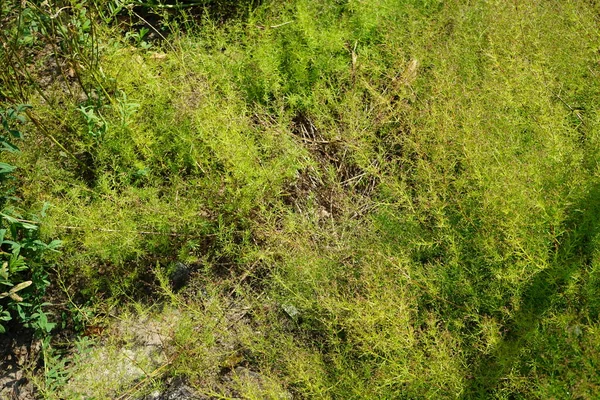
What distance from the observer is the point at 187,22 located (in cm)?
385

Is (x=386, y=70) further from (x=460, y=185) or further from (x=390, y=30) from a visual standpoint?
(x=460, y=185)

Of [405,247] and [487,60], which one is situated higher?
[487,60]

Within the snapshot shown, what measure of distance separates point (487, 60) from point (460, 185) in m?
0.98

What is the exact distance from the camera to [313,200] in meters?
3.32

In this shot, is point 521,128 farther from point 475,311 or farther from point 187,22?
point 187,22

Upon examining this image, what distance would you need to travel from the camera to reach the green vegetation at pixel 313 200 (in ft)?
8.25

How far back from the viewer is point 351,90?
11.5ft

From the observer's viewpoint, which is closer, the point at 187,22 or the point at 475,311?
the point at 475,311

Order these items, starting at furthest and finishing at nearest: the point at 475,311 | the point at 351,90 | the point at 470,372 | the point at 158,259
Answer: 1. the point at 351,90
2. the point at 158,259
3. the point at 475,311
4. the point at 470,372

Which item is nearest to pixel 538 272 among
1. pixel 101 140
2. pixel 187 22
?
pixel 101 140

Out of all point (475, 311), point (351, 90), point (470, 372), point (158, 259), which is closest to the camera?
point (470, 372)

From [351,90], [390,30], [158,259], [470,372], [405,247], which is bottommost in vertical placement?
[158,259]

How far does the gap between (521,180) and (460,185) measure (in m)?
0.25

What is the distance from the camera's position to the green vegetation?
2514mm
